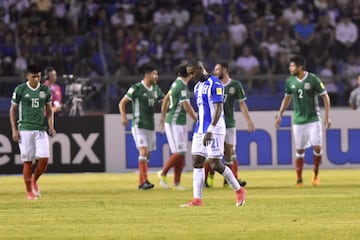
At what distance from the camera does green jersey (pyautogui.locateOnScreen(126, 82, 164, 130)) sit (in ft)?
74.9

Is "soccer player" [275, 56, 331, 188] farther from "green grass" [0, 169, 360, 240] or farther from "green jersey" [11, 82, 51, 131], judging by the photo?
"green jersey" [11, 82, 51, 131]

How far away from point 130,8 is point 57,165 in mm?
8162

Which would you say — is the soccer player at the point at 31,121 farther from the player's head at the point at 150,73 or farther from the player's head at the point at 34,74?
the player's head at the point at 150,73

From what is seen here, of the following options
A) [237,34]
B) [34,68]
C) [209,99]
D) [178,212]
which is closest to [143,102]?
[34,68]

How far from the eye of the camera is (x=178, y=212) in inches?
659

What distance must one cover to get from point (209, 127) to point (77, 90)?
11487 millimetres

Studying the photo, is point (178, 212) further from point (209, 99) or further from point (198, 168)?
point (209, 99)

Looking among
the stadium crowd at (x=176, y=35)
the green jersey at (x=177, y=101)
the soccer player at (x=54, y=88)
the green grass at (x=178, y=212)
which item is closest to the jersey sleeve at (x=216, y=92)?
the green grass at (x=178, y=212)

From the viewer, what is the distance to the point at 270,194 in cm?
2050

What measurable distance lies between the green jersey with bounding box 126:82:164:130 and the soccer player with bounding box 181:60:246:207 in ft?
17.4

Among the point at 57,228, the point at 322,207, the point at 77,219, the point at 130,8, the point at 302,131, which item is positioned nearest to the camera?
the point at 57,228

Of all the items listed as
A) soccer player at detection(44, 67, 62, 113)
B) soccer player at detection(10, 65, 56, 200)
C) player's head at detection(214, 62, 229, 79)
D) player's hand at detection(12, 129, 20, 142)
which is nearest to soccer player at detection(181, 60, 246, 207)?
soccer player at detection(10, 65, 56, 200)

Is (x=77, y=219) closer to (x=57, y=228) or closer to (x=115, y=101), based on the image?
(x=57, y=228)

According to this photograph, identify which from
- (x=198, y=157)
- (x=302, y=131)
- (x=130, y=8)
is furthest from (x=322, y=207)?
(x=130, y=8)
